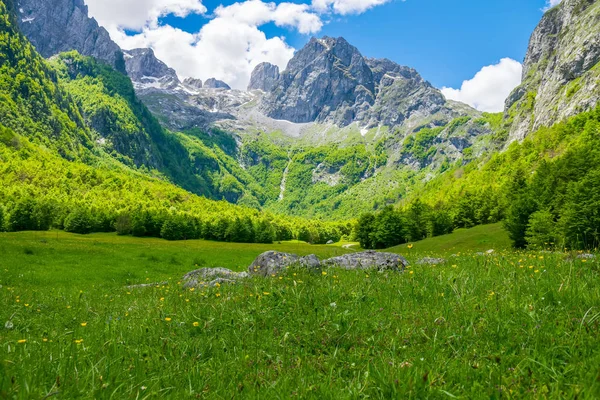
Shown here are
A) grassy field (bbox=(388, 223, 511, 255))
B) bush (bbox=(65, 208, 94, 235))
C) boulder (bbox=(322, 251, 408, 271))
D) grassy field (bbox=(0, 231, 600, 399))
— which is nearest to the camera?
grassy field (bbox=(0, 231, 600, 399))

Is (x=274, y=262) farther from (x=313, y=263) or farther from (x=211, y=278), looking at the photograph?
(x=211, y=278)

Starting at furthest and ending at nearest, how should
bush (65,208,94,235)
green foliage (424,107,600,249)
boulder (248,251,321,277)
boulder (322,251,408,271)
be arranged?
bush (65,208,94,235) < green foliage (424,107,600,249) < boulder (248,251,321,277) < boulder (322,251,408,271)

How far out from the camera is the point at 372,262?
550 inches

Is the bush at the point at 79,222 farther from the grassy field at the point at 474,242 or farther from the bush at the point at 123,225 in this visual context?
the grassy field at the point at 474,242

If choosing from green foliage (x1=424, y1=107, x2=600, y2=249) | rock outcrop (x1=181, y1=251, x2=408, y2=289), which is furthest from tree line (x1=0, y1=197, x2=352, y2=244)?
rock outcrop (x1=181, y1=251, x2=408, y2=289)

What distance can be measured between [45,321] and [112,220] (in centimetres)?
13807

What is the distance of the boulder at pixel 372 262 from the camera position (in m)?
12.8

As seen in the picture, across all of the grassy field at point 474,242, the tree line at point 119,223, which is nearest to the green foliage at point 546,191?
the grassy field at point 474,242

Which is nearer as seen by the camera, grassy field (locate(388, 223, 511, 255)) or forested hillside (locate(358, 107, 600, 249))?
forested hillside (locate(358, 107, 600, 249))

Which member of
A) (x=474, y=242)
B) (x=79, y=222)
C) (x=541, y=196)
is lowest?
(x=474, y=242)

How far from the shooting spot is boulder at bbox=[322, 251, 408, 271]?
42.0ft

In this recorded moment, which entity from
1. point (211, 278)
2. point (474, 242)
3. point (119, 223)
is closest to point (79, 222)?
point (119, 223)

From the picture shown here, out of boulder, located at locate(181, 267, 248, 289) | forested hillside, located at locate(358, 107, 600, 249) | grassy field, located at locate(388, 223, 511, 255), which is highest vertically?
forested hillside, located at locate(358, 107, 600, 249)

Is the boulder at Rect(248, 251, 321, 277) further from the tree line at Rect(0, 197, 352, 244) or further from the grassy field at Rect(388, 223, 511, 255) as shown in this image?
the tree line at Rect(0, 197, 352, 244)
